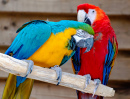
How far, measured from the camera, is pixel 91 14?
1838mm

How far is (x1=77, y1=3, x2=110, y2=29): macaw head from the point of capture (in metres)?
1.80

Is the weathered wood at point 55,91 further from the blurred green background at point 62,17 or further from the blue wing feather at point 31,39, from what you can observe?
the blue wing feather at point 31,39

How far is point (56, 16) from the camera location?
208 centimetres

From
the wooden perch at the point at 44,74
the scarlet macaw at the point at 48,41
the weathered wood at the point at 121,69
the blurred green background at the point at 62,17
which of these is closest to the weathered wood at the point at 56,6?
the blurred green background at the point at 62,17

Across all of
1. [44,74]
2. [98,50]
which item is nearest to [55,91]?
[98,50]

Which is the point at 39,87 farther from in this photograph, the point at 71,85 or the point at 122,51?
the point at 122,51

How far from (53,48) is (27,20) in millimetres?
684

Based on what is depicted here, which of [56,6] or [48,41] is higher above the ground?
[56,6]

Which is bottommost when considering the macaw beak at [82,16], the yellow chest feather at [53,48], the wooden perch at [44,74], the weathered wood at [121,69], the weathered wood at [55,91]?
the weathered wood at [55,91]

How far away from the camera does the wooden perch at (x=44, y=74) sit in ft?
4.18

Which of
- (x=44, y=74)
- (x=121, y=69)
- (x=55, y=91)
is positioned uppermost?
(x=44, y=74)

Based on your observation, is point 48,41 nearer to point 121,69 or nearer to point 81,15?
point 81,15

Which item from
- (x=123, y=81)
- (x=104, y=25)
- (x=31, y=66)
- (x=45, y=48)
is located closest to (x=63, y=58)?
(x=45, y=48)

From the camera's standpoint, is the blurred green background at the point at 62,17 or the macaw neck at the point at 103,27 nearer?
the macaw neck at the point at 103,27
